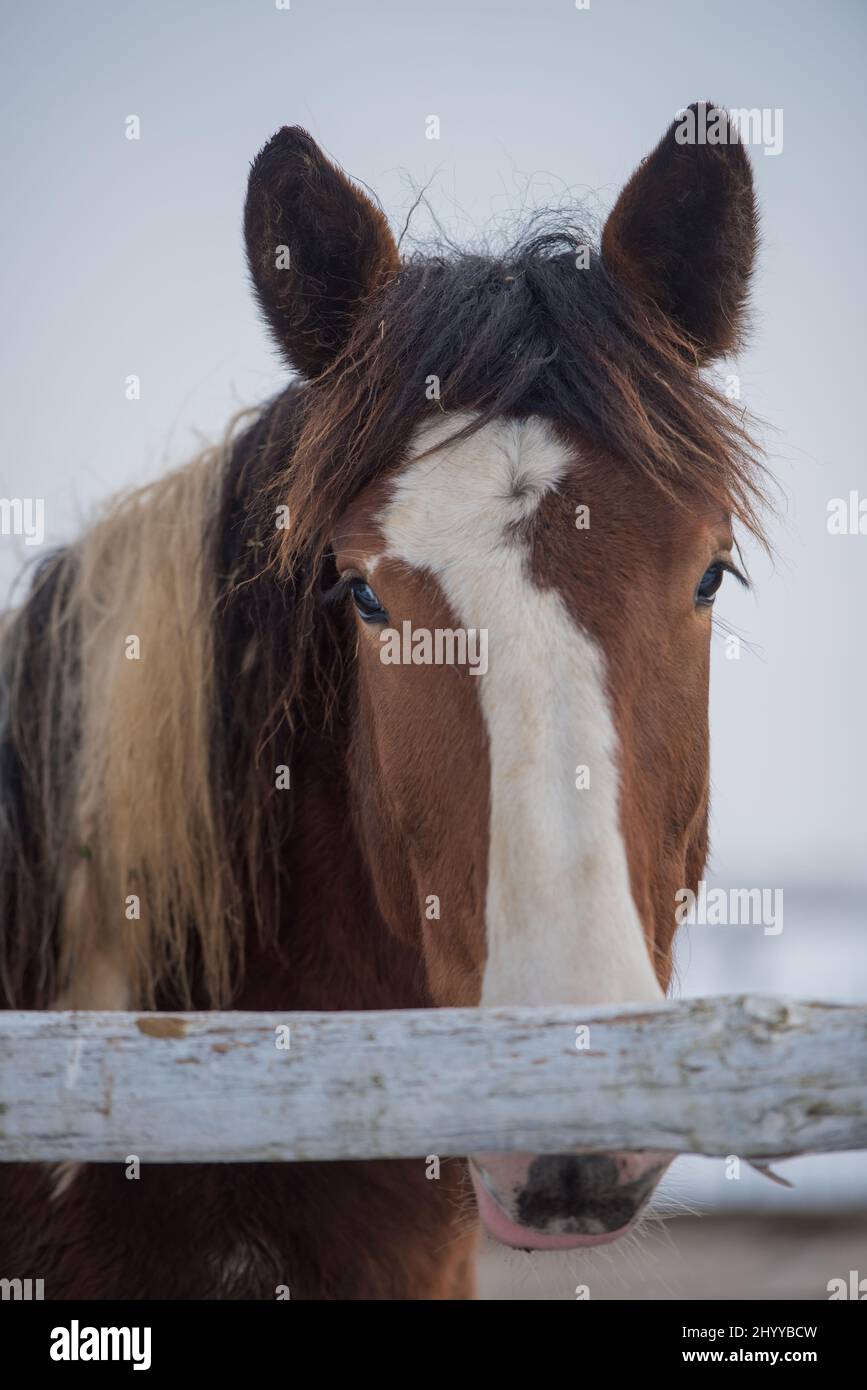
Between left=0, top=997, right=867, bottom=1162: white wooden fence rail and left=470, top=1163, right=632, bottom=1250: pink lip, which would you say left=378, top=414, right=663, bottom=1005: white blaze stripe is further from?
left=470, top=1163, right=632, bottom=1250: pink lip

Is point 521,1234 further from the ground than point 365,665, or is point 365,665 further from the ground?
point 365,665

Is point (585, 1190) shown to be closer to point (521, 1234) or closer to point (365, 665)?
point (521, 1234)

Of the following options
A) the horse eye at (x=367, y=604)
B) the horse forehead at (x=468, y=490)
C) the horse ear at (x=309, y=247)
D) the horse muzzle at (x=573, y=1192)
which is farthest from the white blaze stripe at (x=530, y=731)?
the horse ear at (x=309, y=247)

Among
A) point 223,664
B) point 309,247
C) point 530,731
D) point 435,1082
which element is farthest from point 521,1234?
A: point 309,247

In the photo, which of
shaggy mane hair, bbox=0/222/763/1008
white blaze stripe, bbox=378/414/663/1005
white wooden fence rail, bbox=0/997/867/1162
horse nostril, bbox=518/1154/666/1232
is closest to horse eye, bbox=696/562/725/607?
shaggy mane hair, bbox=0/222/763/1008

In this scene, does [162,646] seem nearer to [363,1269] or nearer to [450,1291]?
[363,1269]

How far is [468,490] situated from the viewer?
A: 2.20 m

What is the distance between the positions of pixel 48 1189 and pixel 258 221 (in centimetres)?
229

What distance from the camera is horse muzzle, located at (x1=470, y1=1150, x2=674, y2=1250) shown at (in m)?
1.69

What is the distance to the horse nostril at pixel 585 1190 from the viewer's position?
1.69 m

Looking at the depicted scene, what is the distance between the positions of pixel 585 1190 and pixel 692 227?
2119 mm

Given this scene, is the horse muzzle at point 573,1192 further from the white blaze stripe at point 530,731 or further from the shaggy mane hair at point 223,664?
the shaggy mane hair at point 223,664

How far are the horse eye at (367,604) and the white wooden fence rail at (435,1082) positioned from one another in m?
0.97

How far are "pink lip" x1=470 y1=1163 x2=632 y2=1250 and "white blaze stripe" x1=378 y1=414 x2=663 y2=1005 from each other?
0.36 meters
